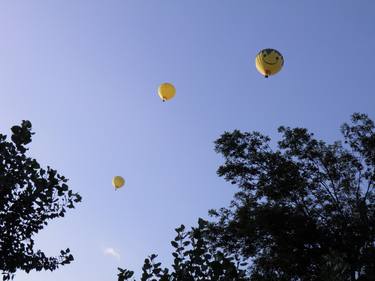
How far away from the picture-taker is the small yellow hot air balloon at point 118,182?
2183 cm

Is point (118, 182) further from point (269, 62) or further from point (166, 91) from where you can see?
point (269, 62)

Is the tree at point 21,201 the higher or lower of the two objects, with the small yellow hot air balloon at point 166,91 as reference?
lower

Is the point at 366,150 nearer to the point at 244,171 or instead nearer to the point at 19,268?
the point at 244,171

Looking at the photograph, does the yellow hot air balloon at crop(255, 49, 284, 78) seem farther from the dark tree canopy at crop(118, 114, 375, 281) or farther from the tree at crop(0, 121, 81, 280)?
the tree at crop(0, 121, 81, 280)

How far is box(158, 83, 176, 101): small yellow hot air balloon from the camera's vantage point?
1989 centimetres

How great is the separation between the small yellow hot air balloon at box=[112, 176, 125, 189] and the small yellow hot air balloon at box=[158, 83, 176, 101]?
5.02 metres

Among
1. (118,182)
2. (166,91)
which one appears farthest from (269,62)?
(118,182)

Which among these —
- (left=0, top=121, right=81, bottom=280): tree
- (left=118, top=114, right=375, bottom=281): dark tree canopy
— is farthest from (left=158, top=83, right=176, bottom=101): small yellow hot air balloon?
(left=0, top=121, right=81, bottom=280): tree

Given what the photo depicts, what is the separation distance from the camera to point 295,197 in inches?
742

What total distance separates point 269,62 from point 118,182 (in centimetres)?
973

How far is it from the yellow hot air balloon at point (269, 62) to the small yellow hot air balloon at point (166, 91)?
4.19 m

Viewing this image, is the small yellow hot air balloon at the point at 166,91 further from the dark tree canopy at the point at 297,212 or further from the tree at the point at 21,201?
the tree at the point at 21,201

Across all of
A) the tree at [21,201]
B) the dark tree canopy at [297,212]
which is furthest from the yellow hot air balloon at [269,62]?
the tree at [21,201]

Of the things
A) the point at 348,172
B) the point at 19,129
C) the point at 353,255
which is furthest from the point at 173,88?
the point at 19,129
